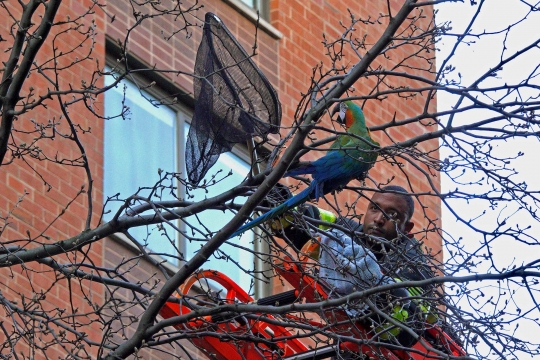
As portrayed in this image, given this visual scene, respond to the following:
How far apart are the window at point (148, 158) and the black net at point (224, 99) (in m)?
4.35

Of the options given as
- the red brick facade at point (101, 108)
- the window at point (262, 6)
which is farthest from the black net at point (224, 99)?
the window at point (262, 6)

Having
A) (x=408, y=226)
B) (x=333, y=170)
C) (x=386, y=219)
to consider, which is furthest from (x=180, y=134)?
(x=333, y=170)

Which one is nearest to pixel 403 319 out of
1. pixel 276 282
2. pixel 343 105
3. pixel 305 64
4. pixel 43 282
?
pixel 343 105

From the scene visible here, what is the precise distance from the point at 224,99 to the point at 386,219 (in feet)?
7.33

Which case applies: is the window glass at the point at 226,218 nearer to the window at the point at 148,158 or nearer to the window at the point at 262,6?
the window at the point at 148,158

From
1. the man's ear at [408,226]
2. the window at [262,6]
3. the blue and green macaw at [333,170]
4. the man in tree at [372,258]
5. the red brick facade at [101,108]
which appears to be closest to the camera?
the blue and green macaw at [333,170]

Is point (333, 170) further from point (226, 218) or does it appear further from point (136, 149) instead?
point (226, 218)

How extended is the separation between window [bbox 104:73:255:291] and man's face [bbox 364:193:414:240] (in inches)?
126

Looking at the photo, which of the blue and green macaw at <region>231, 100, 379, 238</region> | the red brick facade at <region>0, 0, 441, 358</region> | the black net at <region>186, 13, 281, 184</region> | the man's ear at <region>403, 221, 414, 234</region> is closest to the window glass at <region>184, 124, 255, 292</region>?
the red brick facade at <region>0, 0, 441, 358</region>

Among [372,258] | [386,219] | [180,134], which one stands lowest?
[372,258]

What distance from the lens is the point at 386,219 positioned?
10445mm

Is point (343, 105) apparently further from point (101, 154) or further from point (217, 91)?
point (101, 154)

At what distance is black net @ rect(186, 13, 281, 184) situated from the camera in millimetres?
8852

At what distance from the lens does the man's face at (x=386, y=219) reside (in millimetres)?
10422
